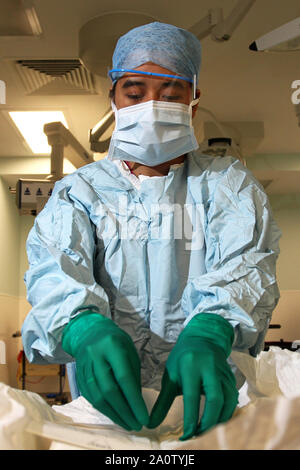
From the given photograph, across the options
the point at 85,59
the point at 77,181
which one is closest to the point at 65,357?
the point at 77,181

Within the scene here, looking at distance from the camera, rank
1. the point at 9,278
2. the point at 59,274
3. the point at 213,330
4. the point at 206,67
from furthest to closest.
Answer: the point at 206,67, the point at 9,278, the point at 59,274, the point at 213,330

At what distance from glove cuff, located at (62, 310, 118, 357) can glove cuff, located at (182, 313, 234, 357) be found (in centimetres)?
14

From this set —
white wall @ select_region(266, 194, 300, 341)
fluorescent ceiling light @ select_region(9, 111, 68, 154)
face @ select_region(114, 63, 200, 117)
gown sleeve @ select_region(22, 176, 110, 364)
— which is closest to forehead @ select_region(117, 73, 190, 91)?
face @ select_region(114, 63, 200, 117)

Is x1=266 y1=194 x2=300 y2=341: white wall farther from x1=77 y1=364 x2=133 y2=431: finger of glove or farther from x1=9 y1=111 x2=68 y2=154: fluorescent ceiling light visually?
x1=77 y1=364 x2=133 y2=431: finger of glove

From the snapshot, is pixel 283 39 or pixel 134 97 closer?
pixel 134 97

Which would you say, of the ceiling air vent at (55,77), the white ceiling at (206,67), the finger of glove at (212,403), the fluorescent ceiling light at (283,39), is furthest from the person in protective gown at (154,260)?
the ceiling air vent at (55,77)

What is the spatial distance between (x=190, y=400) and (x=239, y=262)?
1.10 feet

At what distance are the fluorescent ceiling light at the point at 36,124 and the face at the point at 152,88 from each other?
0.97 metres

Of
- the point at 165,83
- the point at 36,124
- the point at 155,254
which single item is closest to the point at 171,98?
the point at 165,83

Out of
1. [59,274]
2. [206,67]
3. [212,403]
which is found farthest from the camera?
[206,67]

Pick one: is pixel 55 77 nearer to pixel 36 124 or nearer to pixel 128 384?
pixel 36 124

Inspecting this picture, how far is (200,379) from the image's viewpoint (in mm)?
720

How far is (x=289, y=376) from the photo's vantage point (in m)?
1.07
